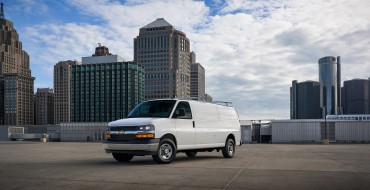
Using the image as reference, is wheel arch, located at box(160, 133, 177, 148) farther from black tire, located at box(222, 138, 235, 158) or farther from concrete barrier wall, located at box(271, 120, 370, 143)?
concrete barrier wall, located at box(271, 120, 370, 143)

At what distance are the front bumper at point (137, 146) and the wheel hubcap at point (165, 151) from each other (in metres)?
0.37

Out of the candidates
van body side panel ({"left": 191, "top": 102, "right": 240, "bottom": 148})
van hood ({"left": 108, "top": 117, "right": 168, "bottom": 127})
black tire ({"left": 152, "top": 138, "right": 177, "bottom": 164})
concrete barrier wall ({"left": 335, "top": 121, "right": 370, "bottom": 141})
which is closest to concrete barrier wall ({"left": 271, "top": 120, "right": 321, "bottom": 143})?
concrete barrier wall ({"left": 335, "top": 121, "right": 370, "bottom": 141})

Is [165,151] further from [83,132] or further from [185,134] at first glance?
[83,132]

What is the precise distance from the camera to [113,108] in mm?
196375

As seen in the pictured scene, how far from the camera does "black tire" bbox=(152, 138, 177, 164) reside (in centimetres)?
1214

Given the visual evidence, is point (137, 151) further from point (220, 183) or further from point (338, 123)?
point (338, 123)

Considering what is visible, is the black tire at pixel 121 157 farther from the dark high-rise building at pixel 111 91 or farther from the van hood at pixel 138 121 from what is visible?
the dark high-rise building at pixel 111 91

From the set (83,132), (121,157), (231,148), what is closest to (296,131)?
(83,132)

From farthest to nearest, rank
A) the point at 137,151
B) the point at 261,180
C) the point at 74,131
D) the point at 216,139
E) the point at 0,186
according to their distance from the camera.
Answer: the point at 74,131, the point at 216,139, the point at 137,151, the point at 261,180, the point at 0,186

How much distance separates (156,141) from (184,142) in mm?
1492

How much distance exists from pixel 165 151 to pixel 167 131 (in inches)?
24.5

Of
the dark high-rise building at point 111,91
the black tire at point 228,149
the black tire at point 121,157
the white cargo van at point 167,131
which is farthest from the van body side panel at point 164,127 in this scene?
the dark high-rise building at point 111,91

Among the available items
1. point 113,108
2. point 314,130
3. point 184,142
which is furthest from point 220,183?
point 113,108

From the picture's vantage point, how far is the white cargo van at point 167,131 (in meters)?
12.0
